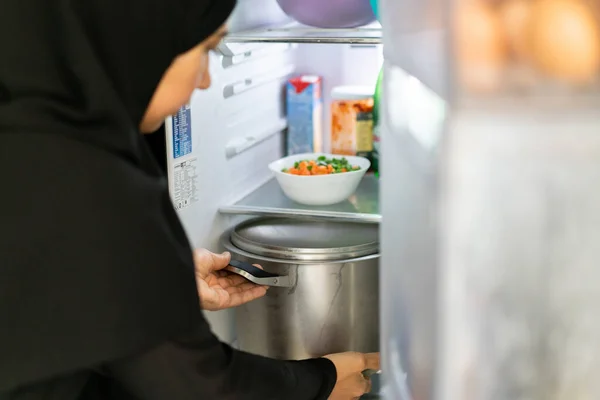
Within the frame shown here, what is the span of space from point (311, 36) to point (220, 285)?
49 centimetres

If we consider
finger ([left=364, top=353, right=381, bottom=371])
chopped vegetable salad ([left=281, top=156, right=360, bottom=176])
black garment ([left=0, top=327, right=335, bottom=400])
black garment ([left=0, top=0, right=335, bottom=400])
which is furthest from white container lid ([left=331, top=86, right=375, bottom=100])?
black garment ([left=0, top=0, right=335, bottom=400])

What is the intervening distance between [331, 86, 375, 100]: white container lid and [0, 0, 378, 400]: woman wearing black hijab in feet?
3.33

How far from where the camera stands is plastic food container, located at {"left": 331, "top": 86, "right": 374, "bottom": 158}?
1.80m

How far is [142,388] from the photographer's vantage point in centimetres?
88

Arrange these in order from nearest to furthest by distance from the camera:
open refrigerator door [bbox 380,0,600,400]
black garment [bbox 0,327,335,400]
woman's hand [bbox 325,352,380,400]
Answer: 1. open refrigerator door [bbox 380,0,600,400]
2. black garment [bbox 0,327,335,400]
3. woman's hand [bbox 325,352,380,400]

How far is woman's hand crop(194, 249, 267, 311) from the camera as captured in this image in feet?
3.99

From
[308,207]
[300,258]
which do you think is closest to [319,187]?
[308,207]

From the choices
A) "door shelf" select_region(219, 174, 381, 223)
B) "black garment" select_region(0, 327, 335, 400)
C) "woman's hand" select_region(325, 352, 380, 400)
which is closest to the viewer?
"black garment" select_region(0, 327, 335, 400)

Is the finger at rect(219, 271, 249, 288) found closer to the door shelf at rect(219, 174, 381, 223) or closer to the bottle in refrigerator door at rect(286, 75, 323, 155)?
the door shelf at rect(219, 174, 381, 223)

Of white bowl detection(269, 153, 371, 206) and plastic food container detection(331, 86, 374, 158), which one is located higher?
plastic food container detection(331, 86, 374, 158)

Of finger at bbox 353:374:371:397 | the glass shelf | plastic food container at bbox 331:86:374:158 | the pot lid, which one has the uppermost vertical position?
the glass shelf

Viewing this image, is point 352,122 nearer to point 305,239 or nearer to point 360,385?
point 305,239

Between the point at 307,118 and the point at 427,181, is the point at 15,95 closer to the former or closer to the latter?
the point at 427,181

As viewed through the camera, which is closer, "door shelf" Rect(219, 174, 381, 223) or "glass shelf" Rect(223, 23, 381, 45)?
"glass shelf" Rect(223, 23, 381, 45)
